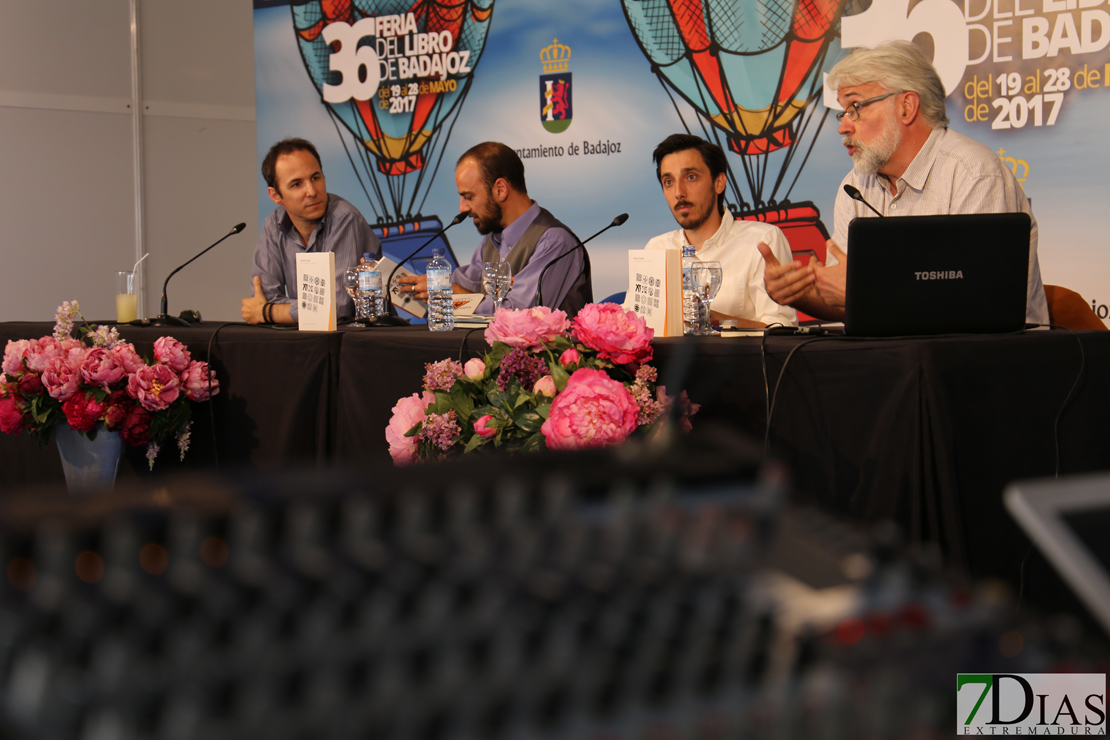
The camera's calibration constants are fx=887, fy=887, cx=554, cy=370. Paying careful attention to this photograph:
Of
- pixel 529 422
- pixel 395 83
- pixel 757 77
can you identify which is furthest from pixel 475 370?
pixel 395 83

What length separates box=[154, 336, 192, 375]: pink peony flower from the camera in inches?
96.7

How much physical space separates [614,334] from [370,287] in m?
1.39

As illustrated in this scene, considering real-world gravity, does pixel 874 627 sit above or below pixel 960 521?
above

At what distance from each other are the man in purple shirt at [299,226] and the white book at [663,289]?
1.85 meters

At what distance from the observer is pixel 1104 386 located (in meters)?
1.73

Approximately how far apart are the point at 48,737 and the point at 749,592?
25 cm

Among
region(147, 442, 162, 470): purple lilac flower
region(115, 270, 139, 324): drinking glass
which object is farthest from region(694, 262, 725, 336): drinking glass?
region(115, 270, 139, 324): drinking glass

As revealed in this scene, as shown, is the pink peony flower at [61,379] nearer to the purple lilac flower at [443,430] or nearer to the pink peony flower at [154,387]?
the pink peony flower at [154,387]

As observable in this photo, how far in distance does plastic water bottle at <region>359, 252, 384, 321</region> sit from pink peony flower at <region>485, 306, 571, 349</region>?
1.17 meters

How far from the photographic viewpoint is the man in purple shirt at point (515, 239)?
11.4 ft

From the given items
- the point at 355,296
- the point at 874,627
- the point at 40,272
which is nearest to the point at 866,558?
the point at 874,627

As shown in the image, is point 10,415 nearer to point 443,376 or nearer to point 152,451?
point 152,451

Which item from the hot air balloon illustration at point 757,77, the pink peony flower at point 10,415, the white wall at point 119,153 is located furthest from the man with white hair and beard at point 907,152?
the white wall at point 119,153

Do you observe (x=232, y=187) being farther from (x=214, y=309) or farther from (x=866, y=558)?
(x=866, y=558)
